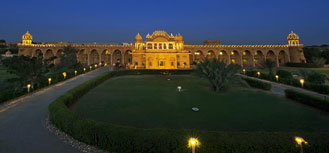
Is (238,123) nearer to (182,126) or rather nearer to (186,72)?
(182,126)

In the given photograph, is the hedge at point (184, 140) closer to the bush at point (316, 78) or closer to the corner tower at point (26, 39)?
the bush at point (316, 78)

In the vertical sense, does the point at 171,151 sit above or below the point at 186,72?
below

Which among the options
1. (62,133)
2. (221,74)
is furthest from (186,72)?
(62,133)

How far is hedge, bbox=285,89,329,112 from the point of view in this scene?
862cm

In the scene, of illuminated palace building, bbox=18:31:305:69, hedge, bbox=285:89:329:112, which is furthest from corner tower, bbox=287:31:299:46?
hedge, bbox=285:89:329:112

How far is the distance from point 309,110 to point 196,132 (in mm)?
8476

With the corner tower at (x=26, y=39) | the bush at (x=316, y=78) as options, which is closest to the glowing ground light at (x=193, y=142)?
the bush at (x=316, y=78)

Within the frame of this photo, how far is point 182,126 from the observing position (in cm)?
682

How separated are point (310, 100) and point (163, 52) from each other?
1159 inches

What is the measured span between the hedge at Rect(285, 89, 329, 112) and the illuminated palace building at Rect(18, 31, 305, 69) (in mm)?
24048

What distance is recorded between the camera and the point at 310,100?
9.46 meters

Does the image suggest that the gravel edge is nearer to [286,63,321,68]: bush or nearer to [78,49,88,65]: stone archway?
[78,49,88,65]: stone archway

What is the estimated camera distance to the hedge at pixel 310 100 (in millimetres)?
8617

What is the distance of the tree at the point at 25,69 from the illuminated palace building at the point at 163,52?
23680 mm
